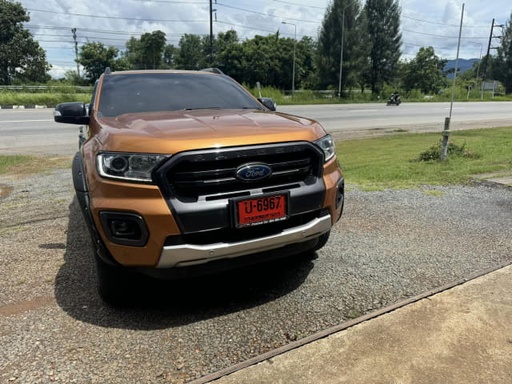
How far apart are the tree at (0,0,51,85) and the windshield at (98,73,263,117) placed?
163 feet

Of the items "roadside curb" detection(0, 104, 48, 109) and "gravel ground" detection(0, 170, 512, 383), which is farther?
"roadside curb" detection(0, 104, 48, 109)

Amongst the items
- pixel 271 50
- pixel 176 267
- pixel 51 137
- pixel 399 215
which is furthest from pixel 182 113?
pixel 271 50

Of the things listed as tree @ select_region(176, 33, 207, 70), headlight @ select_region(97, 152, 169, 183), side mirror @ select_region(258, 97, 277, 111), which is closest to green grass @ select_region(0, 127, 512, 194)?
side mirror @ select_region(258, 97, 277, 111)

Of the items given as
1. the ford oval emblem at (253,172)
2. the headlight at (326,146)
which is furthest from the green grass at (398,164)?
the ford oval emblem at (253,172)

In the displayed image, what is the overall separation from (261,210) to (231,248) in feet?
0.97

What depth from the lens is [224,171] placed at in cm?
257

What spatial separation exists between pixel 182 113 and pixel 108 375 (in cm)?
202

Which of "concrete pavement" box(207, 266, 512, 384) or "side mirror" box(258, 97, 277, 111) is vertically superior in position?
"side mirror" box(258, 97, 277, 111)

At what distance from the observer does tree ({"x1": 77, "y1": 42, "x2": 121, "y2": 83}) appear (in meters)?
57.2

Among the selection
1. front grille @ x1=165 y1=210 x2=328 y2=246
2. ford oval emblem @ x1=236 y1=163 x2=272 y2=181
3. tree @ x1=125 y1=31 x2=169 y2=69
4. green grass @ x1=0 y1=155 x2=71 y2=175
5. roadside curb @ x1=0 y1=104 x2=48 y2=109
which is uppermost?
tree @ x1=125 y1=31 x2=169 y2=69

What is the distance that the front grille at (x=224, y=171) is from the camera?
8.19 feet

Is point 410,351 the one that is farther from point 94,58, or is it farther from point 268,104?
point 94,58

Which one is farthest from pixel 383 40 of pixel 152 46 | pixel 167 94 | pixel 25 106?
pixel 167 94

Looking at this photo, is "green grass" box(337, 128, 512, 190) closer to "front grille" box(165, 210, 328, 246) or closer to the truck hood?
the truck hood
